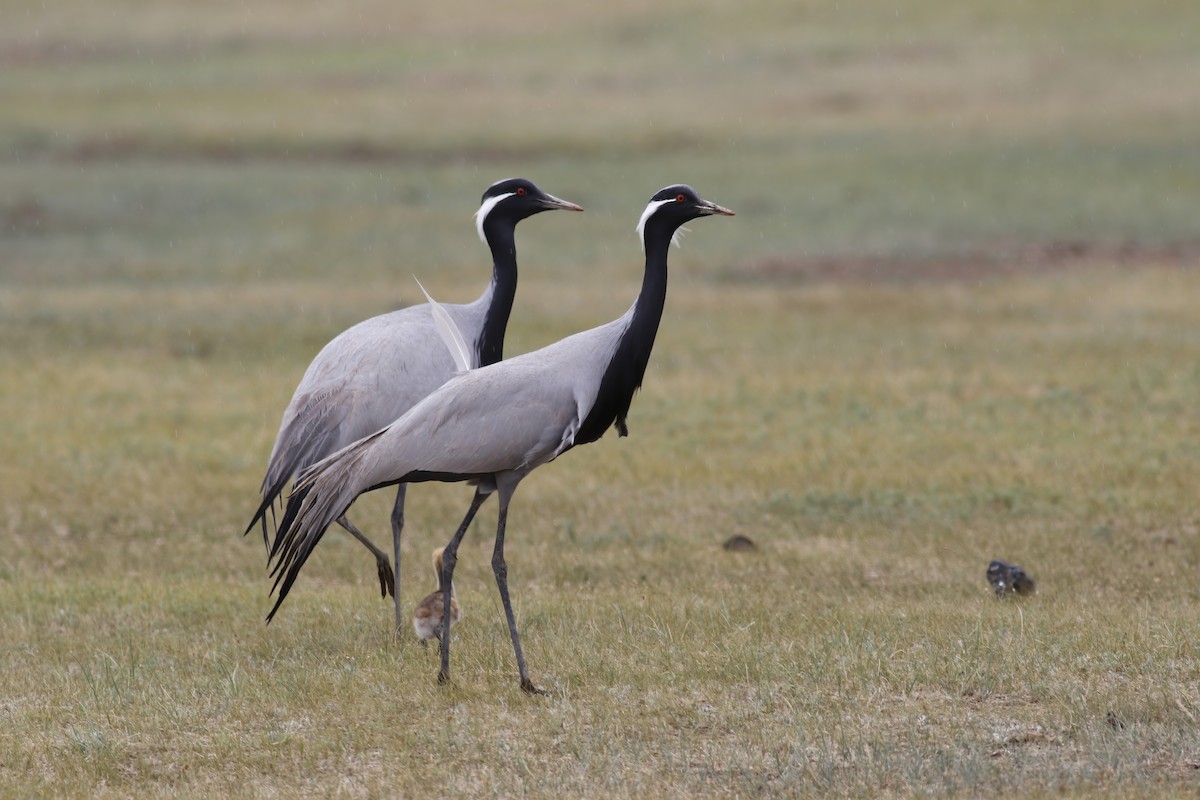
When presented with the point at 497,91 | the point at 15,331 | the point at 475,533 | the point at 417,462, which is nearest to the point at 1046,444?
the point at 475,533

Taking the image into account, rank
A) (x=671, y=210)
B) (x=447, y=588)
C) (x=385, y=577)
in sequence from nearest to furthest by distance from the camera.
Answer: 1. (x=447, y=588)
2. (x=671, y=210)
3. (x=385, y=577)

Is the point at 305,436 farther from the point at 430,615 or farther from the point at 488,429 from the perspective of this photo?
the point at 488,429

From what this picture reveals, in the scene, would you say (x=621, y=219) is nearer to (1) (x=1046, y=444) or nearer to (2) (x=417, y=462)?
(1) (x=1046, y=444)

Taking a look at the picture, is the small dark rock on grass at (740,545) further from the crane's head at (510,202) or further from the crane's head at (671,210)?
the crane's head at (671,210)

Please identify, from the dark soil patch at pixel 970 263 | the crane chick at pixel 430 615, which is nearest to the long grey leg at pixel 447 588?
the crane chick at pixel 430 615

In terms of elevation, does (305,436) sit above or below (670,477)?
above

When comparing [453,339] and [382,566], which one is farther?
[382,566]

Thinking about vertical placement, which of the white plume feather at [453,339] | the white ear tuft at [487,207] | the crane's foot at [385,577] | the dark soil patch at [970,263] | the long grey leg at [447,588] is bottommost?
the dark soil patch at [970,263]

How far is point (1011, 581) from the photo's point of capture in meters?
9.87

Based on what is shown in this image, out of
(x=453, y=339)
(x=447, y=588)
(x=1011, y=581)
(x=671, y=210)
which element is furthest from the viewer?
(x=1011, y=581)

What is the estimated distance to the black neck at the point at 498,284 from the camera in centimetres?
970

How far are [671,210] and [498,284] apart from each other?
1727 millimetres

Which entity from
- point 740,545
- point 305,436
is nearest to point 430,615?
point 305,436

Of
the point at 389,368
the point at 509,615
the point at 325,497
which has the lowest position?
the point at 509,615
